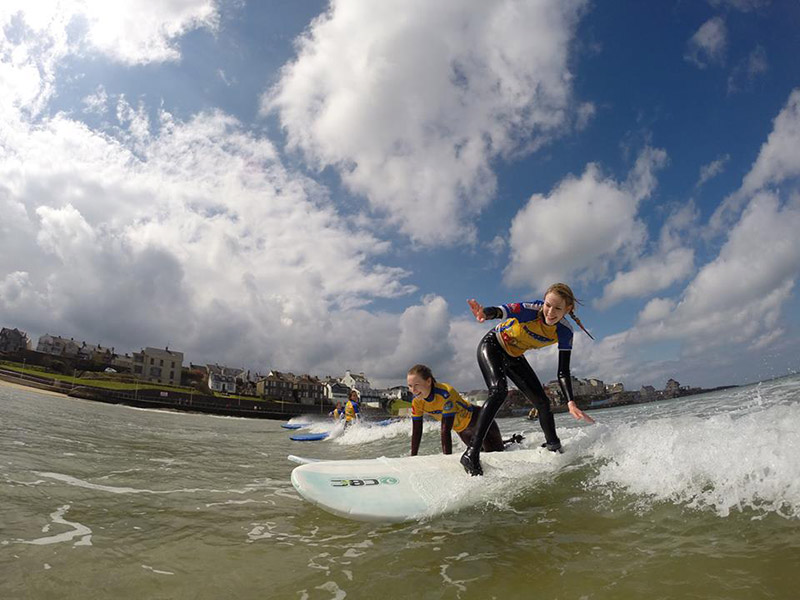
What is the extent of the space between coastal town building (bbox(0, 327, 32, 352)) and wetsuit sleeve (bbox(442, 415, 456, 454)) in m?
122

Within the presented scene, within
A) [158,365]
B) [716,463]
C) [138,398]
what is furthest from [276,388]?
[716,463]

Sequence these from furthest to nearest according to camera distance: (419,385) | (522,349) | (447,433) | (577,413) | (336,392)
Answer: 1. (336,392)
2. (447,433)
3. (419,385)
4. (522,349)
5. (577,413)

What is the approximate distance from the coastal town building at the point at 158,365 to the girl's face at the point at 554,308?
102386 millimetres

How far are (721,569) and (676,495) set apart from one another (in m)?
1.67

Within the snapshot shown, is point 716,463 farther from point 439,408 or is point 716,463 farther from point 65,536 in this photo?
point 65,536

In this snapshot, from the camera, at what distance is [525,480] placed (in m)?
5.15

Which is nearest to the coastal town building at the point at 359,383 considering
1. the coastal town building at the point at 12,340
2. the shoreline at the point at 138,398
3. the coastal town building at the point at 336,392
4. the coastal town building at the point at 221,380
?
the coastal town building at the point at 336,392

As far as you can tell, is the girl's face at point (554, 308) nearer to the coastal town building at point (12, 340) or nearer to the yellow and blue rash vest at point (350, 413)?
the yellow and blue rash vest at point (350, 413)

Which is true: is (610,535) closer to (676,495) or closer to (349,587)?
(676,495)

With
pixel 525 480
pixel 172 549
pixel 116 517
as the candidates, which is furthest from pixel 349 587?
pixel 525 480

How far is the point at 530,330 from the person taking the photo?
17.7ft

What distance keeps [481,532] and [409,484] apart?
110 cm

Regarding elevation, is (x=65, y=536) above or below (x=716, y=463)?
below

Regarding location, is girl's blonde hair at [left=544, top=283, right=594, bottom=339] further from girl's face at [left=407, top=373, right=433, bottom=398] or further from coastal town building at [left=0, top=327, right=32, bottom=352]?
coastal town building at [left=0, top=327, right=32, bottom=352]
